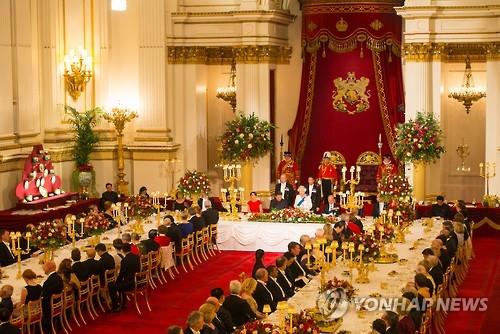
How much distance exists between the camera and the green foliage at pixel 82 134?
30.8 meters

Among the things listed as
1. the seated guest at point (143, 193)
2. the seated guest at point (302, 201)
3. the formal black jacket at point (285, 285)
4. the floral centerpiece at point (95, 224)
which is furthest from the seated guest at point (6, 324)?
the seated guest at point (302, 201)

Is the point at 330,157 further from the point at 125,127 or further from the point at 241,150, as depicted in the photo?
the point at 125,127

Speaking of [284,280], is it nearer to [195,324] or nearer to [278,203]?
[195,324]

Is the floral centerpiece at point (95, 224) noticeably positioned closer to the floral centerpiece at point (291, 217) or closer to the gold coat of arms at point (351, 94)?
the floral centerpiece at point (291, 217)

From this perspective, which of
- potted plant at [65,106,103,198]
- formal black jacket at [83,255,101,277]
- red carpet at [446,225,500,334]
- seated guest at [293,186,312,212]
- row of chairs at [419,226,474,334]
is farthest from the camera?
potted plant at [65,106,103,198]

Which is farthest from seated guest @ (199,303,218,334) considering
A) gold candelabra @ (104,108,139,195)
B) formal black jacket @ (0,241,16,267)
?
gold candelabra @ (104,108,139,195)

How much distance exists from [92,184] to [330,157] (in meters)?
7.05

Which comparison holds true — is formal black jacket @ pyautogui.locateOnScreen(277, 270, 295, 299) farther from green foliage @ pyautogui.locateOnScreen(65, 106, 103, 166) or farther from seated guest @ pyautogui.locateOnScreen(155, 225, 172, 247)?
green foliage @ pyautogui.locateOnScreen(65, 106, 103, 166)

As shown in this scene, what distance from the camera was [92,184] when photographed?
31.5 m

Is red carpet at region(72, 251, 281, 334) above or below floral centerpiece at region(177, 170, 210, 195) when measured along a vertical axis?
below

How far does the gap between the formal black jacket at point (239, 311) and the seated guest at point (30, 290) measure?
3.37 metres

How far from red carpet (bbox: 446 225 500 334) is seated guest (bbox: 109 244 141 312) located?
19.5 feet

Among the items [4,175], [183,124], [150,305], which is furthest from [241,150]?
[150,305]

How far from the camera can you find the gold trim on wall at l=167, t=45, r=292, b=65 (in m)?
32.2
